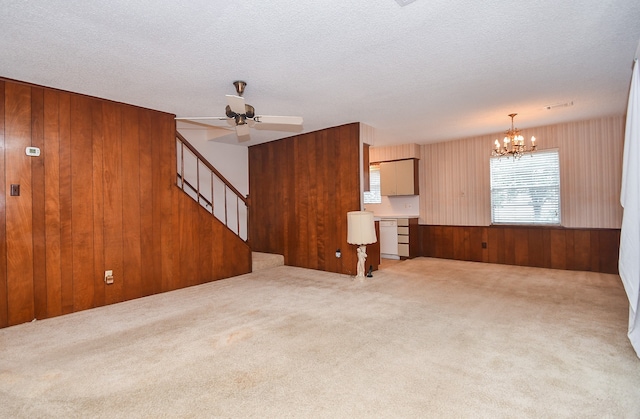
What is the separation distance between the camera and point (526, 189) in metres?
5.76

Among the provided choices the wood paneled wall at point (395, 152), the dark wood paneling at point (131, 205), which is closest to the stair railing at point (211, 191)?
the dark wood paneling at point (131, 205)

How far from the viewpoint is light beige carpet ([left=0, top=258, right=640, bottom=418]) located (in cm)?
179

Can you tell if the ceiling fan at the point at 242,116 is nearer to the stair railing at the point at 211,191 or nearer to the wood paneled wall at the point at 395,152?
the stair railing at the point at 211,191

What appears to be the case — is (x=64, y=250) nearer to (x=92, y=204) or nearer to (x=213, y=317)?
(x=92, y=204)

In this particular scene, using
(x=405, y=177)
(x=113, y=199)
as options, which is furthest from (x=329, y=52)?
(x=405, y=177)

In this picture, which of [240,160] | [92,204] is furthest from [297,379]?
[240,160]

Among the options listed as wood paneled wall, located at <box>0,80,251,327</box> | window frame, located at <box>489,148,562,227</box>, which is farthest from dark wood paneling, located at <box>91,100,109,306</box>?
window frame, located at <box>489,148,562,227</box>

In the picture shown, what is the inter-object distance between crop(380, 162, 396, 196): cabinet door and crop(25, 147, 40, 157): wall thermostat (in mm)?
6017

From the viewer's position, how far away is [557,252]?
547 centimetres

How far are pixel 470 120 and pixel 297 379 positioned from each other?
4731 millimetres

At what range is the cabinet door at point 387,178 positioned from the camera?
7129 mm

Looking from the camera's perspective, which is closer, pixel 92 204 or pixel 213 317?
pixel 213 317

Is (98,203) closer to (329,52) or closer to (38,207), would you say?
(38,207)

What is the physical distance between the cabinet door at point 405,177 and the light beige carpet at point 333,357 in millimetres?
3263
